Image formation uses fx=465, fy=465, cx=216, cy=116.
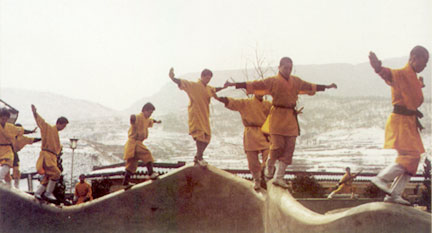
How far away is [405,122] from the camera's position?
445cm

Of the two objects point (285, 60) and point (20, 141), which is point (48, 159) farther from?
point (285, 60)

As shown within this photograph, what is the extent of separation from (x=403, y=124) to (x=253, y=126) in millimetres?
3370

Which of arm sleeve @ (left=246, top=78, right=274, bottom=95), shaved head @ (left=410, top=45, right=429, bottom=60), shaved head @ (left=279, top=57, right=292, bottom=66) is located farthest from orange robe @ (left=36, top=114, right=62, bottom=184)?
shaved head @ (left=410, top=45, right=429, bottom=60)

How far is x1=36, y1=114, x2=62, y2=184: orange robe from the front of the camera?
294 inches

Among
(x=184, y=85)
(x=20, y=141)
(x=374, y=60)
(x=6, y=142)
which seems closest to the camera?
(x=374, y=60)

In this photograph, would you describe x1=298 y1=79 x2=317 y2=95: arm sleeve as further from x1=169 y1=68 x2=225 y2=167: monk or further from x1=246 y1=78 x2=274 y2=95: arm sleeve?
x1=169 y1=68 x2=225 y2=167: monk

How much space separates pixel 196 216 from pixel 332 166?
1628 inches

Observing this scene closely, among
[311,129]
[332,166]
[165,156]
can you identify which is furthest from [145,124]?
[311,129]

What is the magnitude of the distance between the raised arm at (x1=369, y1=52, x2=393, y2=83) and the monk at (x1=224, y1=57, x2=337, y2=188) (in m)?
1.63

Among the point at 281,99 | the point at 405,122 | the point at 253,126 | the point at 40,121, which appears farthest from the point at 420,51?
the point at 40,121

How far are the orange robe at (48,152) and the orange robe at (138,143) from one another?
116cm

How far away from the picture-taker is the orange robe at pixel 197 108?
7.09 m

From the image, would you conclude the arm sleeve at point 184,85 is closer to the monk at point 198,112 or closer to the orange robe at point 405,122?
the monk at point 198,112

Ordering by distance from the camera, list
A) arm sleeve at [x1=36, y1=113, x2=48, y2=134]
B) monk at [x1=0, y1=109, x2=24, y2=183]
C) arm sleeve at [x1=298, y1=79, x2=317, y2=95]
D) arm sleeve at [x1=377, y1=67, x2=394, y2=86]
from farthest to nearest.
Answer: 1. monk at [x1=0, y1=109, x2=24, y2=183]
2. arm sleeve at [x1=36, y1=113, x2=48, y2=134]
3. arm sleeve at [x1=298, y1=79, x2=317, y2=95]
4. arm sleeve at [x1=377, y1=67, x2=394, y2=86]
